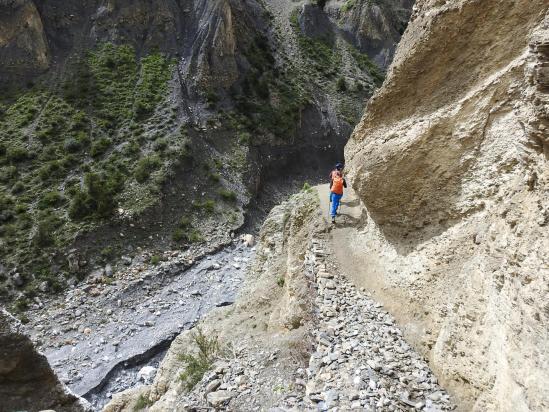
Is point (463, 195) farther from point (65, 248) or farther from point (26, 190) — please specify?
point (26, 190)

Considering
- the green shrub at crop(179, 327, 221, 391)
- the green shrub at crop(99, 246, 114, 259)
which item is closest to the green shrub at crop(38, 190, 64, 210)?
the green shrub at crop(99, 246, 114, 259)

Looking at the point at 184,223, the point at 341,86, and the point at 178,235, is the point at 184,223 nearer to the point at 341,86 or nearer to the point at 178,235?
the point at 178,235

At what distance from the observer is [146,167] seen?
40.9 meters

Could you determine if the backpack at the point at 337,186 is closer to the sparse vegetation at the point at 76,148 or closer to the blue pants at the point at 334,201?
the blue pants at the point at 334,201

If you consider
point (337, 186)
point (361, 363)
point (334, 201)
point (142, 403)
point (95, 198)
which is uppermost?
point (95, 198)

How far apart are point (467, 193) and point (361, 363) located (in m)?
5.01

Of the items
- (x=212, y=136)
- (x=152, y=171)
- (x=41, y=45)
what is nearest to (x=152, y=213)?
(x=152, y=171)

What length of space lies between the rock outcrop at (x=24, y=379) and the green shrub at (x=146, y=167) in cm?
2584

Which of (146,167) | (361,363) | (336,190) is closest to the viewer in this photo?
(361,363)

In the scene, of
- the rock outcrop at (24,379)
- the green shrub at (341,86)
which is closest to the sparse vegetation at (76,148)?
the rock outcrop at (24,379)

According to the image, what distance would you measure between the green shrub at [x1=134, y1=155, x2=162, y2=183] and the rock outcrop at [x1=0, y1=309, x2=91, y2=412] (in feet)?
84.8

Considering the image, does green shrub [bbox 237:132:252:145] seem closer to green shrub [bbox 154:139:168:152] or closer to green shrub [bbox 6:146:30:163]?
green shrub [bbox 154:139:168:152]

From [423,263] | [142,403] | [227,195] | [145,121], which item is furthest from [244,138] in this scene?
[423,263]

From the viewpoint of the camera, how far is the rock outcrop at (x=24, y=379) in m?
14.9
